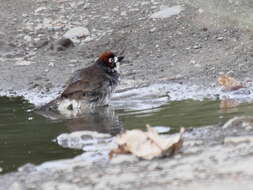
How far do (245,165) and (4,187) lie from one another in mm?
1636

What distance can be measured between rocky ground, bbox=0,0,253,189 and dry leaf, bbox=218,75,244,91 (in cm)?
41

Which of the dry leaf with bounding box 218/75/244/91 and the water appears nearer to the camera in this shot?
the water

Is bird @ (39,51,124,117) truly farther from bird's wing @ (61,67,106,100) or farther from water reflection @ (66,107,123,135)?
water reflection @ (66,107,123,135)

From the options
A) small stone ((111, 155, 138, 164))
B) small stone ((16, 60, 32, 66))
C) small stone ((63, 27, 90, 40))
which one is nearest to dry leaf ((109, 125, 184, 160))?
small stone ((111, 155, 138, 164))

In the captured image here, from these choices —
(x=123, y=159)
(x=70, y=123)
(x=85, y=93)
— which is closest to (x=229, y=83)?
(x=85, y=93)

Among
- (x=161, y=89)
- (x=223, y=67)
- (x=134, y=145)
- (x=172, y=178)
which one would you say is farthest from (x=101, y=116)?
(x=172, y=178)

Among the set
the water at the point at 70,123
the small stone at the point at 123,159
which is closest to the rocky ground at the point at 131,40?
the water at the point at 70,123

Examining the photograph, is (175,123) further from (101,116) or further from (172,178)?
(172,178)

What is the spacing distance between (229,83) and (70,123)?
2.06m

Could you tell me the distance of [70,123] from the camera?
8719 millimetres

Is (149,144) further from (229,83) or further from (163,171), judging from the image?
(229,83)

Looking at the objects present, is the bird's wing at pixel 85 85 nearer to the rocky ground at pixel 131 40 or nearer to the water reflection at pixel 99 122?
the water reflection at pixel 99 122

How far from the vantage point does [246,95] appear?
366 inches

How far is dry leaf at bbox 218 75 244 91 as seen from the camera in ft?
31.5
